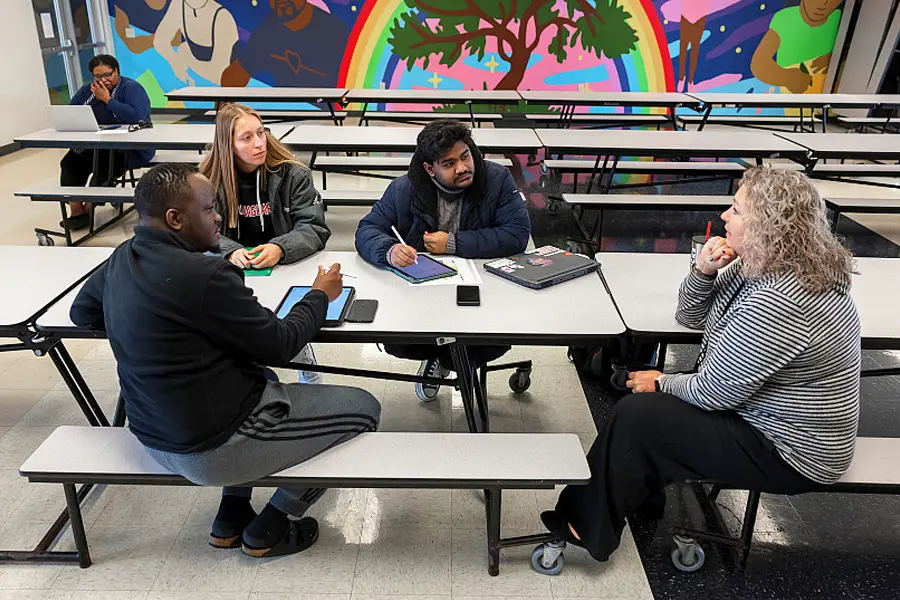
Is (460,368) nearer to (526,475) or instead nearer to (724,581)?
(526,475)

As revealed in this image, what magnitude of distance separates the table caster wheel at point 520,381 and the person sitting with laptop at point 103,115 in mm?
3395

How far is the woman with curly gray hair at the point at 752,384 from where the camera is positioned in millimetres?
1473

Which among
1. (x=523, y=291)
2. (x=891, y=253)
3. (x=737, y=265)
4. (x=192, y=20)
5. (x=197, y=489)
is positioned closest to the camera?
(x=737, y=265)

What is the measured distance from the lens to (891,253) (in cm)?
446

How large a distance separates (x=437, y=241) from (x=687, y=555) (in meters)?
1.25

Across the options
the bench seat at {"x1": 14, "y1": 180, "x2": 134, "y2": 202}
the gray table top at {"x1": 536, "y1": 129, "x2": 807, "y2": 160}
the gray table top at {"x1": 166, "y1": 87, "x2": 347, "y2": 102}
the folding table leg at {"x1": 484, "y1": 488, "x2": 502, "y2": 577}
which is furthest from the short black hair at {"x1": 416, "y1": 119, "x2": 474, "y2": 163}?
the gray table top at {"x1": 166, "y1": 87, "x2": 347, "y2": 102}

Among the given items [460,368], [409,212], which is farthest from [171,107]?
[460,368]

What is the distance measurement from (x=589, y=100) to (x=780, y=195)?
4.91 meters

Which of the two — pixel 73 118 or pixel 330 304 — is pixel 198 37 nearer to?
pixel 73 118

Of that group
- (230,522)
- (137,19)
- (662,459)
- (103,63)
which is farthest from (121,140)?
(137,19)

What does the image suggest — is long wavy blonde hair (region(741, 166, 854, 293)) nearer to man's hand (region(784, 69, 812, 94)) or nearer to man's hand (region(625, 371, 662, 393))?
man's hand (region(625, 371, 662, 393))

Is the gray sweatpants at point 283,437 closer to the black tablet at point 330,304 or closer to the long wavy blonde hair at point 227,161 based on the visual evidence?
the black tablet at point 330,304

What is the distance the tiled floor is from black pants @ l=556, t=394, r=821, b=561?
253 mm

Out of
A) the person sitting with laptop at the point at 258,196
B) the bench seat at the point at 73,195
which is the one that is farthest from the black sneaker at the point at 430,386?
the bench seat at the point at 73,195
